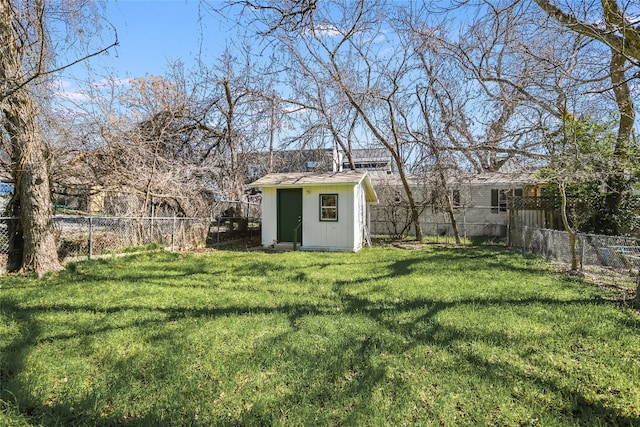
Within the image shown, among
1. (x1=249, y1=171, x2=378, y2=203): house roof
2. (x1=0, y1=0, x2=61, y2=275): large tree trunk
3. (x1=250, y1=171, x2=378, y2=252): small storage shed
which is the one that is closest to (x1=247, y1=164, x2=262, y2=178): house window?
(x1=249, y1=171, x2=378, y2=203): house roof

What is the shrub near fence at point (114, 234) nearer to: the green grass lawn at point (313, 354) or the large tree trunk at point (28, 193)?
the large tree trunk at point (28, 193)

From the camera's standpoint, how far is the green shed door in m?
12.9

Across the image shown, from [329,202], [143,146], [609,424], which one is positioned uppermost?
[143,146]

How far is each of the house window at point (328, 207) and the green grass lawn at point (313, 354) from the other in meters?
→ 6.00

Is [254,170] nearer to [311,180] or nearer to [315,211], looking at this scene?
[311,180]

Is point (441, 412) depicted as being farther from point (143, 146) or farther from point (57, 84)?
point (143, 146)

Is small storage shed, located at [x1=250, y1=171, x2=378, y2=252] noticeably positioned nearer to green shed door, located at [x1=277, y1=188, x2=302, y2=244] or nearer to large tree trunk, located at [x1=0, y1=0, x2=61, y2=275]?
green shed door, located at [x1=277, y1=188, x2=302, y2=244]

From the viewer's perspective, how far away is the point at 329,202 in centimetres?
1259

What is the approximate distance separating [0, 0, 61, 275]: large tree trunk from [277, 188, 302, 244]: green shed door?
692 cm

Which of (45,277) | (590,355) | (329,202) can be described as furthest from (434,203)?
(45,277)

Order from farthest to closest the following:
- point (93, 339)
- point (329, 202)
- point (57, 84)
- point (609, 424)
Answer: point (329, 202)
point (57, 84)
point (93, 339)
point (609, 424)

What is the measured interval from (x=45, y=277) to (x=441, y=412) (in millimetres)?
7296

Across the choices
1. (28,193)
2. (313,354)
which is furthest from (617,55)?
(28,193)

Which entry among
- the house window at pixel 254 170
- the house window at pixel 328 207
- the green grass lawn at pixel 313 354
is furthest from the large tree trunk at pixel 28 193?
the house window at pixel 254 170
